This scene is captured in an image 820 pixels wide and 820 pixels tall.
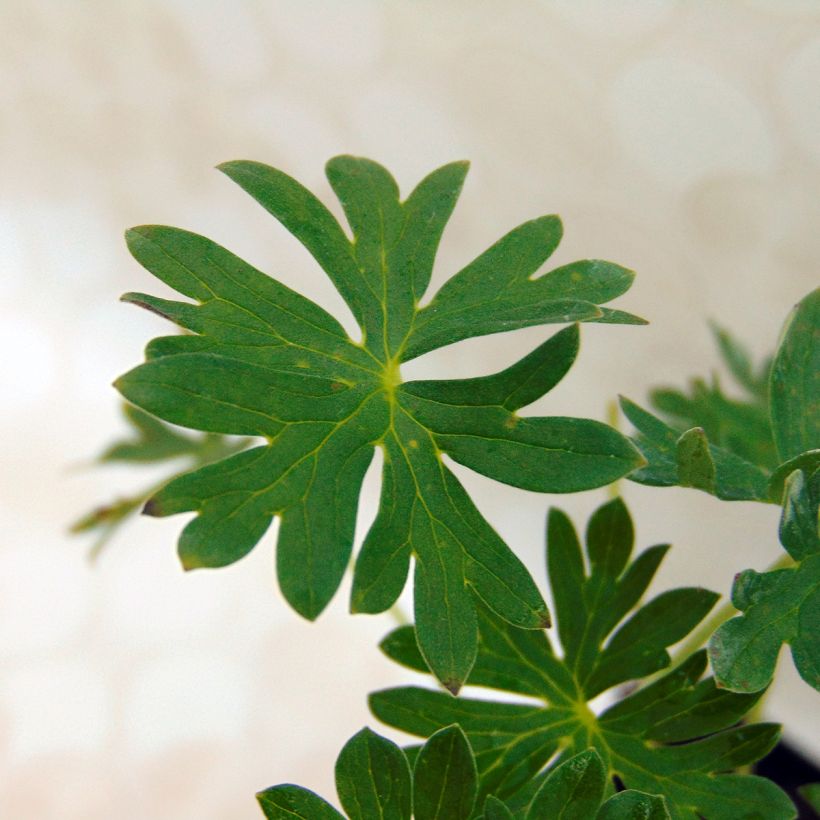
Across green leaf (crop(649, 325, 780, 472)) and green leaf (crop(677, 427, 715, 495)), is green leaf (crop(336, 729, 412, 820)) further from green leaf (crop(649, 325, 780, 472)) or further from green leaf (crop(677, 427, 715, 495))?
green leaf (crop(649, 325, 780, 472))

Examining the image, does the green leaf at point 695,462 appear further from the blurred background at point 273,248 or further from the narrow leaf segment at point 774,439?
the blurred background at point 273,248

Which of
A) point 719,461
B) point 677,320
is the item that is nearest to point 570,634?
point 719,461

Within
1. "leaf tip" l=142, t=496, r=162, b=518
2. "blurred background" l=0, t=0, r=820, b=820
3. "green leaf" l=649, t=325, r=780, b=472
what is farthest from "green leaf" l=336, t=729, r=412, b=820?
"blurred background" l=0, t=0, r=820, b=820

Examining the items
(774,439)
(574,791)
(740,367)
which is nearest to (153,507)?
(574,791)

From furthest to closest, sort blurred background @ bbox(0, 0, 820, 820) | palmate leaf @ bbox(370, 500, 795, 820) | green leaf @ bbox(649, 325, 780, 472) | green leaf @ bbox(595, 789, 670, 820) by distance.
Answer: blurred background @ bbox(0, 0, 820, 820) → green leaf @ bbox(649, 325, 780, 472) → palmate leaf @ bbox(370, 500, 795, 820) → green leaf @ bbox(595, 789, 670, 820)

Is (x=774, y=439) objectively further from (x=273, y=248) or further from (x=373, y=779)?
(x=273, y=248)

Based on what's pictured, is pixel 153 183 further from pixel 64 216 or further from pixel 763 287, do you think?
pixel 763 287
